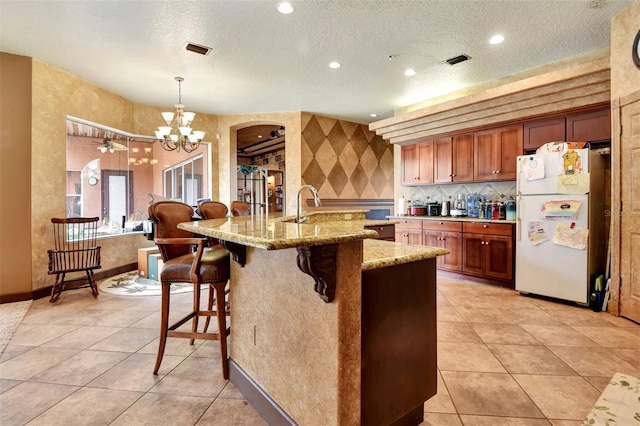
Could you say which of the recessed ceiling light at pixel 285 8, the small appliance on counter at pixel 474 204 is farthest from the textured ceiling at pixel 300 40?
the small appliance on counter at pixel 474 204

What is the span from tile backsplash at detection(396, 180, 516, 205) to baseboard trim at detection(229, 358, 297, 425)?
14.3 ft

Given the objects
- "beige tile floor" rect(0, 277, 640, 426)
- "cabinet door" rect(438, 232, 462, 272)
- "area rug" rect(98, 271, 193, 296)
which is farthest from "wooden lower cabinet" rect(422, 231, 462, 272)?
"area rug" rect(98, 271, 193, 296)

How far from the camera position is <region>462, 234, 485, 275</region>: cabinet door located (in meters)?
4.44

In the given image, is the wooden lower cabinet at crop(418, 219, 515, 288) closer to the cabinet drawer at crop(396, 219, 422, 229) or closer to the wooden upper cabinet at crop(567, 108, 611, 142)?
the cabinet drawer at crop(396, 219, 422, 229)

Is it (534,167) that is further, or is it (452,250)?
(452,250)

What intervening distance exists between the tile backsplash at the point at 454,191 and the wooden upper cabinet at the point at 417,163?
0.29m

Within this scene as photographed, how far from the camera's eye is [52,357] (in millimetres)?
2395

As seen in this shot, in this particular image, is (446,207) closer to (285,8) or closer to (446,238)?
(446,238)

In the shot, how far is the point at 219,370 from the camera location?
7.25ft

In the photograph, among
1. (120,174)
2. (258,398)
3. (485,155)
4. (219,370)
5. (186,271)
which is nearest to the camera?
(258,398)

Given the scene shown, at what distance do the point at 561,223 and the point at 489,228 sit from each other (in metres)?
0.88

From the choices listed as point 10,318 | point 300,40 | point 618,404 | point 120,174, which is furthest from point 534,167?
point 120,174

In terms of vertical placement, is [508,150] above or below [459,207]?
above

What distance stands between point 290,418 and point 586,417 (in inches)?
60.8
